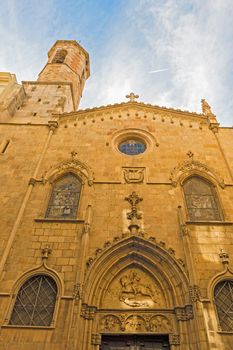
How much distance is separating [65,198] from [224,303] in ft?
22.7

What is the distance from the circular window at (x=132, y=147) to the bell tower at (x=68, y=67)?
886 cm

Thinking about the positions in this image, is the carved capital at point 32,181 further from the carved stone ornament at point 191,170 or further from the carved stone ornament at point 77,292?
the carved stone ornament at point 191,170

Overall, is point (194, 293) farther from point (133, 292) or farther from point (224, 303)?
point (133, 292)

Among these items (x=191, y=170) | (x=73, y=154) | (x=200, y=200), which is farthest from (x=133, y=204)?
(x=73, y=154)

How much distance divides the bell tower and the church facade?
7.48 meters

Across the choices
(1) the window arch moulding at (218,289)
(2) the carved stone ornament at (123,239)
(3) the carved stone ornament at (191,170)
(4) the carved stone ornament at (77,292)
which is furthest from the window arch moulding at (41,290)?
(3) the carved stone ornament at (191,170)

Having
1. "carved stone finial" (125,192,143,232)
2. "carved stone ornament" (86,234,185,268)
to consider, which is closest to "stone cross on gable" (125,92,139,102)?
"carved stone finial" (125,192,143,232)

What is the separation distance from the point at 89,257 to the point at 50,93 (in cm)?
1376

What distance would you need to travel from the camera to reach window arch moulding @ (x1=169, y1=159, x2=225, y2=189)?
1251 cm

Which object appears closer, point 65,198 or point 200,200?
point 200,200

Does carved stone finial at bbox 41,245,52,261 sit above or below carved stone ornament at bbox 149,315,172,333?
above

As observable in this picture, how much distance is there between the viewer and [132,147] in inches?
575

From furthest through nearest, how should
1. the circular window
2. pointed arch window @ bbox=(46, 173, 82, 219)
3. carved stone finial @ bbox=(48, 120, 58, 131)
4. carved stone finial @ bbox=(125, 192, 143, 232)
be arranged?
carved stone finial @ bbox=(48, 120, 58, 131)
the circular window
pointed arch window @ bbox=(46, 173, 82, 219)
carved stone finial @ bbox=(125, 192, 143, 232)

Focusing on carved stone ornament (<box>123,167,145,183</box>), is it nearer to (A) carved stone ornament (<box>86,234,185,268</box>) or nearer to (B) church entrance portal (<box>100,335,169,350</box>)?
(A) carved stone ornament (<box>86,234,185,268</box>)
